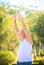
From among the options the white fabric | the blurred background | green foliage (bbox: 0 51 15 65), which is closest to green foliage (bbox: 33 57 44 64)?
the blurred background

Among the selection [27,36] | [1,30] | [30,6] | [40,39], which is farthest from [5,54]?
[27,36]

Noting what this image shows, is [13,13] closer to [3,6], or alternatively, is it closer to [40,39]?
[3,6]

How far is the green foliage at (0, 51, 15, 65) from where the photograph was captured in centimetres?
382

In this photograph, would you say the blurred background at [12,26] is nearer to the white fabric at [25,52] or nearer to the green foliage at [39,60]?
the green foliage at [39,60]

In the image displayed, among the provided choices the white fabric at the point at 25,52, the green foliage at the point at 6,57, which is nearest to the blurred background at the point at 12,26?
the green foliage at the point at 6,57

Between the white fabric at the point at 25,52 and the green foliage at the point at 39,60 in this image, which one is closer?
the white fabric at the point at 25,52

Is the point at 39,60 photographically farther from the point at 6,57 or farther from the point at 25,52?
the point at 25,52

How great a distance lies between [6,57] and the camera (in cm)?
385

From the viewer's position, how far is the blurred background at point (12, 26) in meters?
3.81

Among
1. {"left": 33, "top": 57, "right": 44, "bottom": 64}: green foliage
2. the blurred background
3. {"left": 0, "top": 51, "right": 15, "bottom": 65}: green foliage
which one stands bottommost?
{"left": 33, "top": 57, "right": 44, "bottom": 64}: green foliage

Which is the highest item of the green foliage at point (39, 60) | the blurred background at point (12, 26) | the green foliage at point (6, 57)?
the blurred background at point (12, 26)

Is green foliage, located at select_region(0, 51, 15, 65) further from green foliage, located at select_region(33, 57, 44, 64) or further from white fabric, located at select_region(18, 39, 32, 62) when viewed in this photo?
white fabric, located at select_region(18, 39, 32, 62)

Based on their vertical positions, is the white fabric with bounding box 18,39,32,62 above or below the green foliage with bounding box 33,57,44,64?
above

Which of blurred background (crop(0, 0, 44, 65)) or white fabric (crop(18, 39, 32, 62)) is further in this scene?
blurred background (crop(0, 0, 44, 65))
